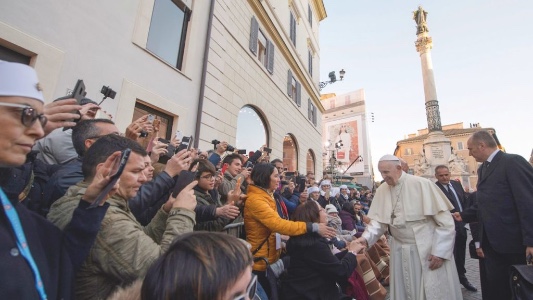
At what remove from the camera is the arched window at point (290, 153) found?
1253cm

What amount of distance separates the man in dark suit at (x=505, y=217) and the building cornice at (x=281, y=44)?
28.6 ft

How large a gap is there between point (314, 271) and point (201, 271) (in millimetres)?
1855

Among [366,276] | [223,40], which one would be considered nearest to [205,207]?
[366,276]

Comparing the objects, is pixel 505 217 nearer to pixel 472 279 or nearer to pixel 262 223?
pixel 262 223

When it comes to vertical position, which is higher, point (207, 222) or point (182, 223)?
point (182, 223)

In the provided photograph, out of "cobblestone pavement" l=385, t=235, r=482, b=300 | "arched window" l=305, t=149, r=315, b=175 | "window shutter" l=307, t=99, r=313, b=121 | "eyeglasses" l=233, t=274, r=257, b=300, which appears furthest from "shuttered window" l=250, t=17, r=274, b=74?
"eyeglasses" l=233, t=274, r=257, b=300

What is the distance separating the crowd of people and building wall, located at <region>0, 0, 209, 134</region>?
73.0 inches

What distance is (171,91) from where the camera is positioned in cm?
567

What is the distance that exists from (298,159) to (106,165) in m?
12.1

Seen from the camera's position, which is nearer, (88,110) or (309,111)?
(88,110)

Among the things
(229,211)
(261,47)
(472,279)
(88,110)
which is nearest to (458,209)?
(472,279)

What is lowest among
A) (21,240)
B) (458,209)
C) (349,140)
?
(21,240)

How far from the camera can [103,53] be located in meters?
4.30

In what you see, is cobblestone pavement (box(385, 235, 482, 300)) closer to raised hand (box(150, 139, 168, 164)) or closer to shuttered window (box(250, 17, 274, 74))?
raised hand (box(150, 139, 168, 164))
